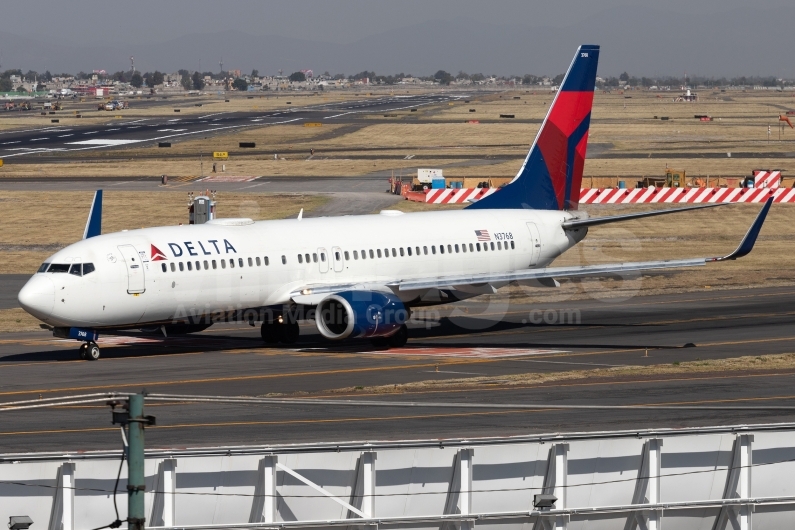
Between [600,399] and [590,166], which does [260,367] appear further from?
[590,166]

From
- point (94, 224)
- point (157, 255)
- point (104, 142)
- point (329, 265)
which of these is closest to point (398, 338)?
point (329, 265)

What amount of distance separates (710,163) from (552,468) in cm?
11982

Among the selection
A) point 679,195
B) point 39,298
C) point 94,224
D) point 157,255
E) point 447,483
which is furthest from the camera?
point 679,195

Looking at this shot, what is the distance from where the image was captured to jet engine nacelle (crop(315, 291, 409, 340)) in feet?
149

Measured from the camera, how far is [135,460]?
47.5ft

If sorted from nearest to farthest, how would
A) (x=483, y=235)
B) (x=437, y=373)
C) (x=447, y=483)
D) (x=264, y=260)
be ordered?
(x=447, y=483), (x=437, y=373), (x=264, y=260), (x=483, y=235)

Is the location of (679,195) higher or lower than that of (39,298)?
higher

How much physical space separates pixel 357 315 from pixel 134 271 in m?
7.80

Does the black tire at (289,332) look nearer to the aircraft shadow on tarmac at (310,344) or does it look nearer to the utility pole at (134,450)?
the aircraft shadow on tarmac at (310,344)

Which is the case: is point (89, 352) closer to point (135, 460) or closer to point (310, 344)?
point (310, 344)

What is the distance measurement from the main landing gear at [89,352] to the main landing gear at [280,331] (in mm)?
6842

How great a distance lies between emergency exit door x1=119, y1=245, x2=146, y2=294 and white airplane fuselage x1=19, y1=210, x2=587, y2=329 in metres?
0.03

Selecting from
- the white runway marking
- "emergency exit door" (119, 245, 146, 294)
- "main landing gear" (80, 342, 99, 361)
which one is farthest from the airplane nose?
the white runway marking

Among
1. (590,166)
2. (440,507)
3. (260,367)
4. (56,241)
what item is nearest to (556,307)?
(260,367)
